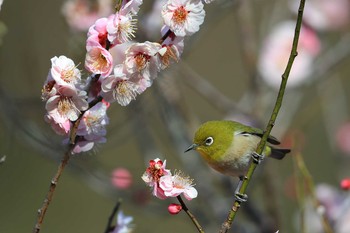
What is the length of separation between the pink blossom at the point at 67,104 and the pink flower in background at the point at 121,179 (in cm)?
74

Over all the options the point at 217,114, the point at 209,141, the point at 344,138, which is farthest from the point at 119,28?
the point at 217,114

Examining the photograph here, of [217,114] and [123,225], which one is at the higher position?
[217,114]

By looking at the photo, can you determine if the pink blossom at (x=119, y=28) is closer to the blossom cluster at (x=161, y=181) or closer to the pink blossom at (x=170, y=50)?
the pink blossom at (x=170, y=50)

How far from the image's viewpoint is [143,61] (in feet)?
3.44

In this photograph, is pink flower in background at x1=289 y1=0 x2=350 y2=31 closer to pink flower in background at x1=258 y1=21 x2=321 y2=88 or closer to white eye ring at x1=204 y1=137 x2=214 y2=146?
pink flower in background at x1=258 y1=21 x2=321 y2=88

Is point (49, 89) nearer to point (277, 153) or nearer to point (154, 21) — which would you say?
point (277, 153)

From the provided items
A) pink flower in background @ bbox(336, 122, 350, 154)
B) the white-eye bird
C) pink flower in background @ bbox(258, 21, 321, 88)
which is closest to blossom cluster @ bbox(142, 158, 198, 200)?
the white-eye bird

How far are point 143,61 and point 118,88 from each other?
2.3 inches

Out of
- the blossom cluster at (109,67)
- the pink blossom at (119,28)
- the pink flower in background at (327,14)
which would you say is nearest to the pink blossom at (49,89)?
the blossom cluster at (109,67)

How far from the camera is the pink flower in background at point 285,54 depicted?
299 cm

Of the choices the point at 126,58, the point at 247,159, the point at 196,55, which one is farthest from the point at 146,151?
the point at 196,55

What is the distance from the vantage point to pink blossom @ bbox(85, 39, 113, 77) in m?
1.02

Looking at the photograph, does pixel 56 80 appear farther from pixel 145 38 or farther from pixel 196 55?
pixel 196 55

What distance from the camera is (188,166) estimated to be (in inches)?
94.3
